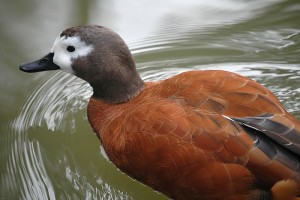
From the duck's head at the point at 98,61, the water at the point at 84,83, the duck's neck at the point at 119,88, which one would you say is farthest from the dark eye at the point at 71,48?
the water at the point at 84,83

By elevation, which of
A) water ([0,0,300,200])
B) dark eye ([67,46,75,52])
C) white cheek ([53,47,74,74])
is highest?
dark eye ([67,46,75,52])

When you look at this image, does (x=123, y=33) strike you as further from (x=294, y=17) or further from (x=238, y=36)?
(x=294, y=17)

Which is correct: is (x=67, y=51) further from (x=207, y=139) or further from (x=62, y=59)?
(x=207, y=139)

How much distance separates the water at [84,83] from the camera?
2957 millimetres

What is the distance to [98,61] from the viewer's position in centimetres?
264

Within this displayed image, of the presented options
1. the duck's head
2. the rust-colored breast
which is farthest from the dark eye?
the rust-colored breast

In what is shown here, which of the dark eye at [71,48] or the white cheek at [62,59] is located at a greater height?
the dark eye at [71,48]

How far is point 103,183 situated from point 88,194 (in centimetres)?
14

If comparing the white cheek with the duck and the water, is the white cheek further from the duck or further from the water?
the water

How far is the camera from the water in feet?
9.70

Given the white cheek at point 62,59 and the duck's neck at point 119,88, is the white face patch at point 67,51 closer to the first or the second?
the white cheek at point 62,59

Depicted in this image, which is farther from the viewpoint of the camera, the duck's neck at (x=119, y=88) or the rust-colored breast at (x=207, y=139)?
the duck's neck at (x=119, y=88)

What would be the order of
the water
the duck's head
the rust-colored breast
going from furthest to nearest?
the water → the duck's head → the rust-colored breast

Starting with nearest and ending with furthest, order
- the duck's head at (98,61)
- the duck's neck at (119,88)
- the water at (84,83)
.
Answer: the duck's head at (98,61)
the duck's neck at (119,88)
the water at (84,83)
